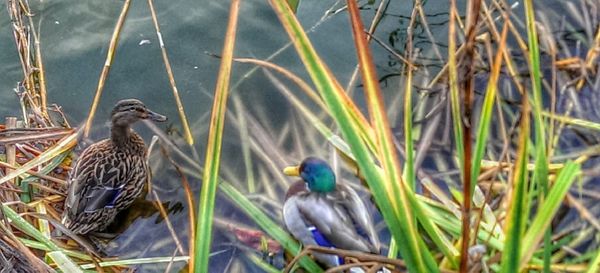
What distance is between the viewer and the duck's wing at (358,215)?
312 centimetres

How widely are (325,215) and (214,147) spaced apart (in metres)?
1.01

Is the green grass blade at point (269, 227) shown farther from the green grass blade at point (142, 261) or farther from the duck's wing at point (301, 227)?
the green grass blade at point (142, 261)

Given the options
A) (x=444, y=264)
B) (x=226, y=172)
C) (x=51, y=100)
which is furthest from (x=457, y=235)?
(x=51, y=100)

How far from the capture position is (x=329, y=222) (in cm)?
318

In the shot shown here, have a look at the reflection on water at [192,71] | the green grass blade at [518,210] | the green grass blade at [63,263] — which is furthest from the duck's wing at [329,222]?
the green grass blade at [518,210]

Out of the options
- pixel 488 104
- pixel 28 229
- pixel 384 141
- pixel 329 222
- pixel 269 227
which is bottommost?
pixel 28 229

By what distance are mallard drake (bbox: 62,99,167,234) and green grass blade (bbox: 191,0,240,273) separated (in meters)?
1.34

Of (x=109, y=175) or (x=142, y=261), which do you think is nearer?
(x=142, y=261)

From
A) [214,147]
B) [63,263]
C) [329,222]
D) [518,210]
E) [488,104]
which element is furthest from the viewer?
[329,222]

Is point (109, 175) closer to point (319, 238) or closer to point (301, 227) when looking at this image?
point (301, 227)

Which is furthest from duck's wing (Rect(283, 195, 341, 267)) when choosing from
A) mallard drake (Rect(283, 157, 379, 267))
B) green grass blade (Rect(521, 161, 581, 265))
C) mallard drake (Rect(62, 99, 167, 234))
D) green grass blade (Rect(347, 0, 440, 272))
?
green grass blade (Rect(521, 161, 581, 265))

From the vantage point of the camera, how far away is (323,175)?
3373mm

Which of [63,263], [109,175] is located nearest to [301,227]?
[63,263]

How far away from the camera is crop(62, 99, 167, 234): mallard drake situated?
12.0 ft
